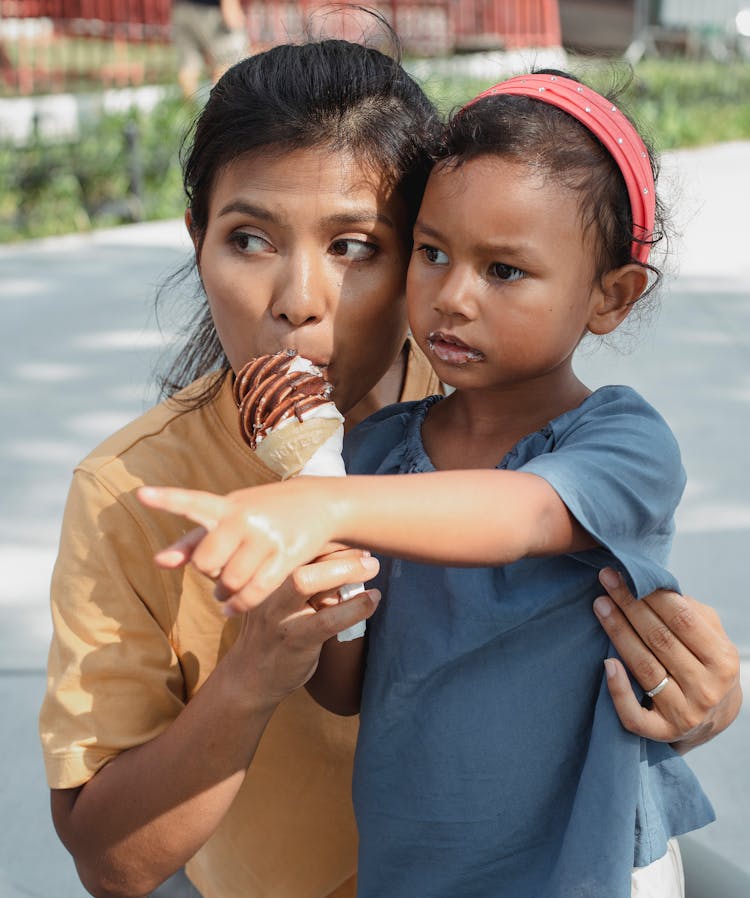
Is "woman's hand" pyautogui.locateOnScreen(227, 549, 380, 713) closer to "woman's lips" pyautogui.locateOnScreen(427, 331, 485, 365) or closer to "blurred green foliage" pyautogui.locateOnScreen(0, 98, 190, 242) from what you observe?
"woman's lips" pyautogui.locateOnScreen(427, 331, 485, 365)

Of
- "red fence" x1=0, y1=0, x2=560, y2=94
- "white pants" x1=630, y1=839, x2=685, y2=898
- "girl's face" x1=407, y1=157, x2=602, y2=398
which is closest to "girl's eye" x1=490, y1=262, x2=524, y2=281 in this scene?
"girl's face" x1=407, y1=157, x2=602, y2=398

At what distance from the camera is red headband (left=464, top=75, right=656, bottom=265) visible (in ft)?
5.31

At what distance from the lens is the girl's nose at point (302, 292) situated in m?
1.63

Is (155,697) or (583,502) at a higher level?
(583,502)

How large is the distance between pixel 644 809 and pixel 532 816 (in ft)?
0.46

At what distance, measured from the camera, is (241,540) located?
3.66ft

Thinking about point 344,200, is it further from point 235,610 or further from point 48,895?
point 48,895

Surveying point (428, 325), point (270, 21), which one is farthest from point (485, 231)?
point (270, 21)

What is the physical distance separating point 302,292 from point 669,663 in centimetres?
68

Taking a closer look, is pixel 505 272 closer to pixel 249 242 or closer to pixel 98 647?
pixel 249 242

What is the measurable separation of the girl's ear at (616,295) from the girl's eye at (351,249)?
32cm

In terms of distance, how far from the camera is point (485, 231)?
157cm

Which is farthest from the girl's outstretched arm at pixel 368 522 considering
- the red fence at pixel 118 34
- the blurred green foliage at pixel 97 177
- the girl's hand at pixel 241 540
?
the red fence at pixel 118 34

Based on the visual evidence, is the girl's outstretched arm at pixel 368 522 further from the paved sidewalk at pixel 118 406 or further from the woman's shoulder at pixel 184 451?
the paved sidewalk at pixel 118 406
